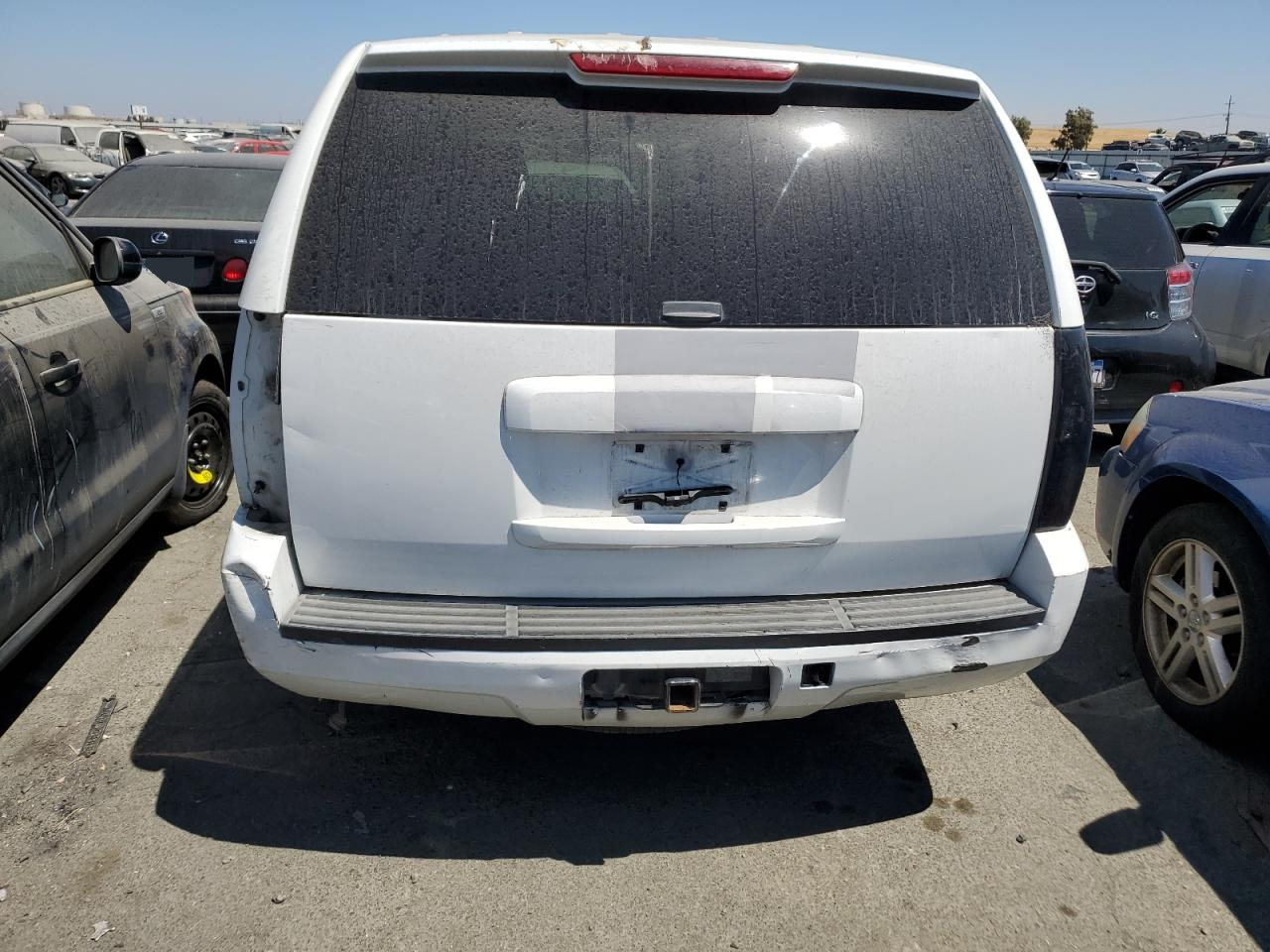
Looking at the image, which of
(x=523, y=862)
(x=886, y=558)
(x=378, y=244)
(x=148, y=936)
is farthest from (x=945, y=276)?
(x=148, y=936)

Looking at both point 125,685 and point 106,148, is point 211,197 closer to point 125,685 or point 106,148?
point 125,685

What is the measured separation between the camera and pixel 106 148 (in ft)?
99.7

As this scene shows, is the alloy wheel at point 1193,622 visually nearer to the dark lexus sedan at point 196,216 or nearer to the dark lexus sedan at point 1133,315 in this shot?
the dark lexus sedan at point 1133,315

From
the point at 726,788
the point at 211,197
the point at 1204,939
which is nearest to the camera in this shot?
the point at 1204,939

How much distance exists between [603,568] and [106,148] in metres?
33.6

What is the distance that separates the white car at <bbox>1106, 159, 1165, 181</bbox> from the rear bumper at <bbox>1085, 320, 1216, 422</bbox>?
24.8 meters

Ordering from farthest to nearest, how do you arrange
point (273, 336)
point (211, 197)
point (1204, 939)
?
point (211, 197) → point (1204, 939) → point (273, 336)

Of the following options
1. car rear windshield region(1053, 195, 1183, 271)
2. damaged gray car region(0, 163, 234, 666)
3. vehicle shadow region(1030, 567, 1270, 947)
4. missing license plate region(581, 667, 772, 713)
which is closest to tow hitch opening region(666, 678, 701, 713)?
missing license plate region(581, 667, 772, 713)

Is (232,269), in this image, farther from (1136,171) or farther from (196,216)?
(1136,171)

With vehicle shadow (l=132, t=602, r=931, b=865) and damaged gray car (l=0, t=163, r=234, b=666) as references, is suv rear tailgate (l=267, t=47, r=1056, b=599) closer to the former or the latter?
vehicle shadow (l=132, t=602, r=931, b=865)

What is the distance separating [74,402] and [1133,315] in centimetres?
579

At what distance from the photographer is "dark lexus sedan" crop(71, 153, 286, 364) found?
682 cm

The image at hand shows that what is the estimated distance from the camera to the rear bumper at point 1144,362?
6.21 metres

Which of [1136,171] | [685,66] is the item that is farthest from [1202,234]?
[1136,171]
